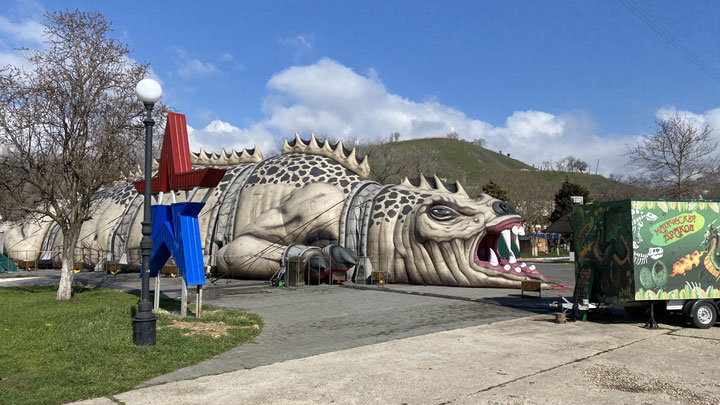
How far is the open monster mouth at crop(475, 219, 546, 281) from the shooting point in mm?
15492

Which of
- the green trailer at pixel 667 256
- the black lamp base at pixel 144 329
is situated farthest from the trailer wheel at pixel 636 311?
the black lamp base at pixel 144 329

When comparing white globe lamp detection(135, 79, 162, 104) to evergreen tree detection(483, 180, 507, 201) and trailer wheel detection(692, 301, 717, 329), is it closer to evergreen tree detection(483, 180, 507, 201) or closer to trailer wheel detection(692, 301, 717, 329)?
trailer wheel detection(692, 301, 717, 329)

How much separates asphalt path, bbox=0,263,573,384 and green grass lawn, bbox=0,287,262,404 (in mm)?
374

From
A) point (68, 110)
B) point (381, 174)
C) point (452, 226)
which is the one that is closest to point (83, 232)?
point (68, 110)

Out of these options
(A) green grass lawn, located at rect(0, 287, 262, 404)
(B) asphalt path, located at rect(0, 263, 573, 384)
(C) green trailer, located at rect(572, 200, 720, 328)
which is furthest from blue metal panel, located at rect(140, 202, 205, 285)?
(C) green trailer, located at rect(572, 200, 720, 328)

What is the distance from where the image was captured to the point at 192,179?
362 inches

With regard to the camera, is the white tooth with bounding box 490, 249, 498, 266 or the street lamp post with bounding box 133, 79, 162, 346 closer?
the street lamp post with bounding box 133, 79, 162, 346

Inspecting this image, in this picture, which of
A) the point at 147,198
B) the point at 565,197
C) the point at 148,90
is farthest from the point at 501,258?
the point at 565,197

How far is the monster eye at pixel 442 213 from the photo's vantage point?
15.9 metres

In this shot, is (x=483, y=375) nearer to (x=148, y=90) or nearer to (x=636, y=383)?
(x=636, y=383)

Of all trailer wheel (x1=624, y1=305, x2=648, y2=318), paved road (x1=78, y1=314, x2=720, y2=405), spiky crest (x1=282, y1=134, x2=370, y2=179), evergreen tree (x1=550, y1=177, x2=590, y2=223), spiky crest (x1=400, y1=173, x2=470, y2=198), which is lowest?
paved road (x1=78, y1=314, x2=720, y2=405)

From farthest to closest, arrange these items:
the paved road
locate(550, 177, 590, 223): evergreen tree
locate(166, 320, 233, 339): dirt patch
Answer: locate(550, 177, 590, 223): evergreen tree
locate(166, 320, 233, 339): dirt patch
the paved road

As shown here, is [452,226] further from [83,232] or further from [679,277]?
[83,232]

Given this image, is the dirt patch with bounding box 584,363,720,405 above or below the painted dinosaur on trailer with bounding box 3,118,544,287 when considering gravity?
below
